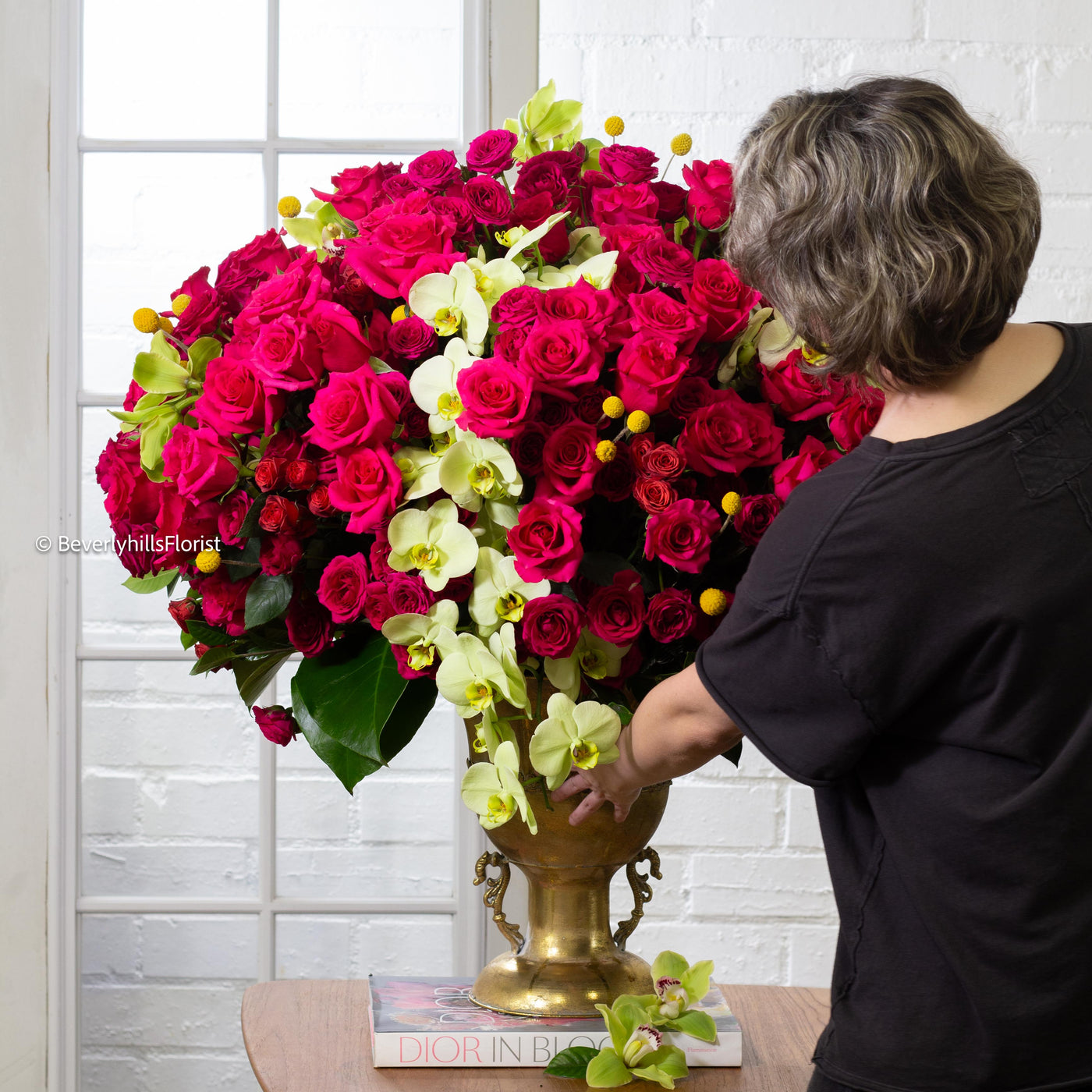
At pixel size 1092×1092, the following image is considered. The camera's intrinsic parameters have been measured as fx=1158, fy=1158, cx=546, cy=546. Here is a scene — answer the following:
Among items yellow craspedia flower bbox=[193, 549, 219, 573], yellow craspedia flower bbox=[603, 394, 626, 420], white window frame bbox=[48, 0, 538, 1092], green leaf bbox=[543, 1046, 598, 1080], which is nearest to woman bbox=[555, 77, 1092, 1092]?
yellow craspedia flower bbox=[603, 394, 626, 420]

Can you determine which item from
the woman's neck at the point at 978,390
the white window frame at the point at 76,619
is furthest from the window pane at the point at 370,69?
the woman's neck at the point at 978,390

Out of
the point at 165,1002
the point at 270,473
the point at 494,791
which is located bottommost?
the point at 165,1002

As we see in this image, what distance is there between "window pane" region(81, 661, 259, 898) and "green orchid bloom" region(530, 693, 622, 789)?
100 centimetres

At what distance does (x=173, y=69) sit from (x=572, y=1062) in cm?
143

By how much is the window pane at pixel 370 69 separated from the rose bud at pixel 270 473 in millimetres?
1030

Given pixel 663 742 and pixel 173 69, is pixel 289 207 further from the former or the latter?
pixel 173 69

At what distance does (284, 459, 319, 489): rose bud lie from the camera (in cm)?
76

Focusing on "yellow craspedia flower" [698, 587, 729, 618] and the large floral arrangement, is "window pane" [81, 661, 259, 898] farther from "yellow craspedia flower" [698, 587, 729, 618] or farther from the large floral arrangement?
"yellow craspedia flower" [698, 587, 729, 618]

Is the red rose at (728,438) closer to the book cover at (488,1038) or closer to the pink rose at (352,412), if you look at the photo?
the pink rose at (352,412)

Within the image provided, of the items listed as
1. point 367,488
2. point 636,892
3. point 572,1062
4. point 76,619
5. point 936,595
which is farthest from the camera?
point 76,619

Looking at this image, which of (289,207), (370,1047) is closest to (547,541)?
(289,207)

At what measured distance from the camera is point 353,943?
5.50 ft

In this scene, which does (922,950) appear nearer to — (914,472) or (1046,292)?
(914,472)

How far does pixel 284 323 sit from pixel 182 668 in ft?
3.36
